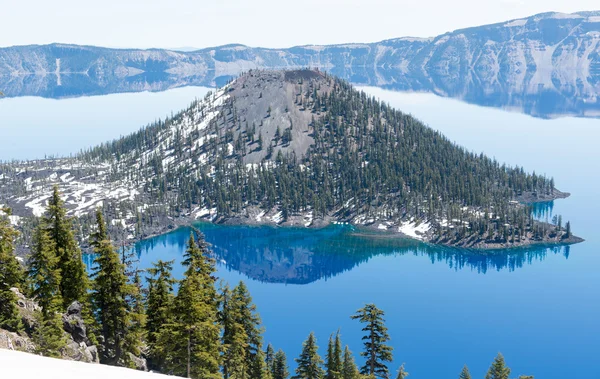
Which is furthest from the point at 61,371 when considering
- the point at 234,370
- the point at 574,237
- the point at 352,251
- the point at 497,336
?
the point at 574,237

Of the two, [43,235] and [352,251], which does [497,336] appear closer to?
[352,251]

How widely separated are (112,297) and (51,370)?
34.4 metres

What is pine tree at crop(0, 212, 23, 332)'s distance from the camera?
4850 cm

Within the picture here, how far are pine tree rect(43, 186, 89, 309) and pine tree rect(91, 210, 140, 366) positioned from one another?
2612 mm

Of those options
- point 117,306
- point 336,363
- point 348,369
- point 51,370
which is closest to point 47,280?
point 117,306

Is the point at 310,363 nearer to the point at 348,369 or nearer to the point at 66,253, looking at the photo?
the point at 348,369

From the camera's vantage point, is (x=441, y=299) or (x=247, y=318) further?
(x=441, y=299)

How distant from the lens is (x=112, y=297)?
53.3m

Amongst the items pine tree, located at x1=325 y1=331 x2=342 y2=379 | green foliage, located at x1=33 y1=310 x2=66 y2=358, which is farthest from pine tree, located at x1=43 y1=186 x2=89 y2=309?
pine tree, located at x1=325 y1=331 x2=342 y2=379

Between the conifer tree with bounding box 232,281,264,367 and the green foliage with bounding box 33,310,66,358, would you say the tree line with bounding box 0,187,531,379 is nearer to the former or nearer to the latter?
the green foliage with bounding box 33,310,66,358

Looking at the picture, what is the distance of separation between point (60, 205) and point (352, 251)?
489ft

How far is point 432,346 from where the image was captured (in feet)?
383

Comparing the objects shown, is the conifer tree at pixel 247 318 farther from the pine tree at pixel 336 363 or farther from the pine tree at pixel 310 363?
the pine tree at pixel 336 363

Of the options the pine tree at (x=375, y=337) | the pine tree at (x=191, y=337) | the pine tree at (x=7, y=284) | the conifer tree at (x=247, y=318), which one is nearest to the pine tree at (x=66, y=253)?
the pine tree at (x=7, y=284)
